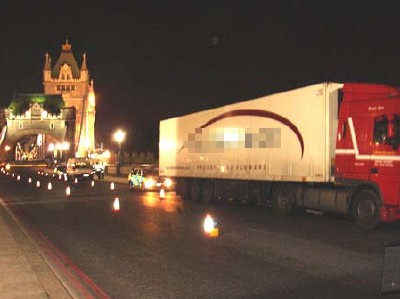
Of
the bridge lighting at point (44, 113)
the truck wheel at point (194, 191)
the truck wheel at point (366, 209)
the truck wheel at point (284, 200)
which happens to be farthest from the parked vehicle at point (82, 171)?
the bridge lighting at point (44, 113)

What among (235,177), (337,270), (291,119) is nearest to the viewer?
(337,270)

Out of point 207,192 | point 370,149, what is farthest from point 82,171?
point 370,149

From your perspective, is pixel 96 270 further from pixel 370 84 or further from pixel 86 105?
pixel 86 105

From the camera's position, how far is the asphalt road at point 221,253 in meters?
9.12

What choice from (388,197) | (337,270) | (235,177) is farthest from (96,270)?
(235,177)

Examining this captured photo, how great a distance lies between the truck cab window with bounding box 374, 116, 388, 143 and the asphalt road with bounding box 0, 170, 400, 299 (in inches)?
→ 93.2

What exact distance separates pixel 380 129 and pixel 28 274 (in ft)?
34.6

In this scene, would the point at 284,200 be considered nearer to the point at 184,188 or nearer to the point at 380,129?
the point at 380,129

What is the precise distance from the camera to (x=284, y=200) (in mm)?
21266

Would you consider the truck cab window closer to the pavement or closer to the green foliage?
the pavement

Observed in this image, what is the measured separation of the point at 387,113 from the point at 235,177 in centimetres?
904

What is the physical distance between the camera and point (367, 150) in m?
17.3

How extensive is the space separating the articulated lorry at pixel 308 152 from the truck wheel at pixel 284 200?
35 millimetres

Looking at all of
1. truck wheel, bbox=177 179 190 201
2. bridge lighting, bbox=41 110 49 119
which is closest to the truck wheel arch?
truck wheel, bbox=177 179 190 201
